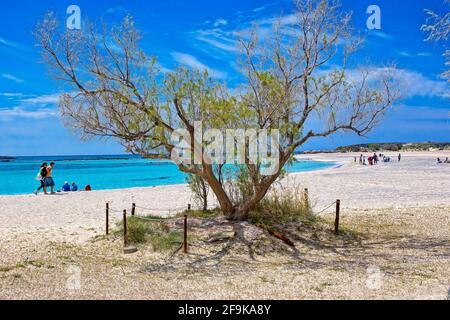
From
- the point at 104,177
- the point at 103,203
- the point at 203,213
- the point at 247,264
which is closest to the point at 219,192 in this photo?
the point at 203,213

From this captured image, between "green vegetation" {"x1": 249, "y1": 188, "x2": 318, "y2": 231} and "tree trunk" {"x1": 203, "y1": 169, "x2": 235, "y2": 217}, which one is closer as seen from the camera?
"tree trunk" {"x1": 203, "y1": 169, "x2": 235, "y2": 217}

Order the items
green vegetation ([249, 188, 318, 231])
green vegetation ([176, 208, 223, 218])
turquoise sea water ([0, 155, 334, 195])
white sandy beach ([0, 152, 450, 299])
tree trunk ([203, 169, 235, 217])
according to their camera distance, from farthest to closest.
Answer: turquoise sea water ([0, 155, 334, 195])
green vegetation ([176, 208, 223, 218])
green vegetation ([249, 188, 318, 231])
tree trunk ([203, 169, 235, 217])
white sandy beach ([0, 152, 450, 299])

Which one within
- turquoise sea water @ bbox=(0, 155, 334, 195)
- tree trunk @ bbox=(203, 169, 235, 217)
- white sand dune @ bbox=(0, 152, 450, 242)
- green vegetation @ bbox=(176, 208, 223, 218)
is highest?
tree trunk @ bbox=(203, 169, 235, 217)

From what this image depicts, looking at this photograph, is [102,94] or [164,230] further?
Answer: [164,230]

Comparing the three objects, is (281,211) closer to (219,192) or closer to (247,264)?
(219,192)

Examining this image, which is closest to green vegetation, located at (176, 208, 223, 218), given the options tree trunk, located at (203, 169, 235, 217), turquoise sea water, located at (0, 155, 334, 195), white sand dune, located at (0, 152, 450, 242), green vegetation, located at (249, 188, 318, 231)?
tree trunk, located at (203, 169, 235, 217)

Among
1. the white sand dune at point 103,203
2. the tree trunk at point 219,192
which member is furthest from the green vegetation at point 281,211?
the white sand dune at point 103,203

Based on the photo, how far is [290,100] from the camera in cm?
965

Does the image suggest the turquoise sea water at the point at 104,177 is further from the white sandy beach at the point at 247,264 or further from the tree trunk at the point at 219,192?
the white sandy beach at the point at 247,264

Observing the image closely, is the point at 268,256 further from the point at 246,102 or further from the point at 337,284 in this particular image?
the point at 246,102

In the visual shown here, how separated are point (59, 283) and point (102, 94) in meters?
4.15

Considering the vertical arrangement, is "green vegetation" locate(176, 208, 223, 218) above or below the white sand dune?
above

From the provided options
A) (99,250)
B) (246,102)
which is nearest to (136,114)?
(246,102)

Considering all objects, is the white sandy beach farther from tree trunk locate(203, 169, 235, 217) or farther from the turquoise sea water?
the turquoise sea water
